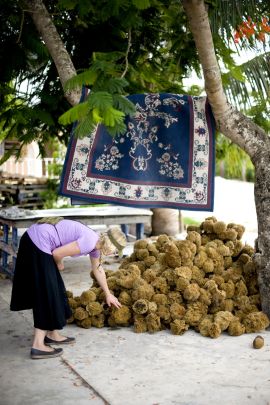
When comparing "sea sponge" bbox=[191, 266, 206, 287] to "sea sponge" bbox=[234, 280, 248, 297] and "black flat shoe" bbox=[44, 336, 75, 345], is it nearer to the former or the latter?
"sea sponge" bbox=[234, 280, 248, 297]

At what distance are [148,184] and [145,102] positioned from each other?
2.90ft

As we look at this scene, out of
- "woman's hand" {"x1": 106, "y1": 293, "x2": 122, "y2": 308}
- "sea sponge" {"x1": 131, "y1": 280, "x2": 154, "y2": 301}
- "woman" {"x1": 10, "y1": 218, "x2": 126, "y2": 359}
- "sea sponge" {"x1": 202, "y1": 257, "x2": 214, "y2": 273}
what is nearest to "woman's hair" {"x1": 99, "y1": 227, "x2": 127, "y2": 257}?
"woman" {"x1": 10, "y1": 218, "x2": 126, "y2": 359}

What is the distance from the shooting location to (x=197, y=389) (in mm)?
3961

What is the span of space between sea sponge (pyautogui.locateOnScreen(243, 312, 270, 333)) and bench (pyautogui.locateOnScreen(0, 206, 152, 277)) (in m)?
3.53

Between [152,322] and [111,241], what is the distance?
0.91 meters

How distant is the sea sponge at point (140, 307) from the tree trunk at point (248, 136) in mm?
1187

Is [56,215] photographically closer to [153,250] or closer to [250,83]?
[153,250]

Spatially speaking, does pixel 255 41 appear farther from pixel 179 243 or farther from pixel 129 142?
pixel 179 243

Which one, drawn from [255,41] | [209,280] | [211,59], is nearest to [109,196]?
[209,280]

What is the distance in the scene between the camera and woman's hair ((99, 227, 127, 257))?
4738 millimetres

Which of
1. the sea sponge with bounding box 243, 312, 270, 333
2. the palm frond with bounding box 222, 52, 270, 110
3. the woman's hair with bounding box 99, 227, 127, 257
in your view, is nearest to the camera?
the woman's hair with bounding box 99, 227, 127, 257

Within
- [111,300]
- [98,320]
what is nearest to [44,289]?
[111,300]

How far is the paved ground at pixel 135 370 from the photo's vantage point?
3830 mm

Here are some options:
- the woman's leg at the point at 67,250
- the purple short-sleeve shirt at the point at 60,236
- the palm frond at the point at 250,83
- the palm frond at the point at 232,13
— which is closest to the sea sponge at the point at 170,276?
the purple short-sleeve shirt at the point at 60,236
